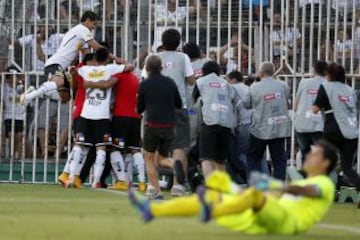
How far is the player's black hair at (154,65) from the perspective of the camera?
1670 centimetres

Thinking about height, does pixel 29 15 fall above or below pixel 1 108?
above

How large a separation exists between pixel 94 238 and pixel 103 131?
29.6 ft

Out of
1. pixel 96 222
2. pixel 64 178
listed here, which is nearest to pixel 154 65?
pixel 64 178

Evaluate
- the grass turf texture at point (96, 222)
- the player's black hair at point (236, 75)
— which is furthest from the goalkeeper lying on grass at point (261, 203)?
the player's black hair at point (236, 75)

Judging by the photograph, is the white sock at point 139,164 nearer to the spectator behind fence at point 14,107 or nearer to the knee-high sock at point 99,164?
the knee-high sock at point 99,164

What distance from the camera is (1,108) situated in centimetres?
2152

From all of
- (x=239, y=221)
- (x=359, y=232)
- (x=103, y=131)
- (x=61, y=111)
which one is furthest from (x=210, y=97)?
(x=239, y=221)

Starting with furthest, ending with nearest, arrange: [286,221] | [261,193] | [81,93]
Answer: [81,93], [286,221], [261,193]

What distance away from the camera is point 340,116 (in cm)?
1759

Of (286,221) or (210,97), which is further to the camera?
(210,97)

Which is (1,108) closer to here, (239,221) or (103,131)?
(103,131)

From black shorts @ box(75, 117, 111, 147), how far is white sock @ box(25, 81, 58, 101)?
66cm

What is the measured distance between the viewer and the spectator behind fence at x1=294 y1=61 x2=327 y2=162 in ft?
62.0

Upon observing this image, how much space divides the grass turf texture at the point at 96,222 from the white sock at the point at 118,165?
1.75m
